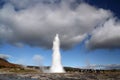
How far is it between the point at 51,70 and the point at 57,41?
39.6 feet

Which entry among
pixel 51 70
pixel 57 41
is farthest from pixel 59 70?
pixel 57 41

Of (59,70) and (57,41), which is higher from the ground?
(57,41)

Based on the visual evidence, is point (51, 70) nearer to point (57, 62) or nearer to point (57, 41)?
point (57, 62)

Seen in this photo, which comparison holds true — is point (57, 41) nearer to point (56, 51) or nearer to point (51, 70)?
point (56, 51)

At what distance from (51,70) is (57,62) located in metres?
4.89

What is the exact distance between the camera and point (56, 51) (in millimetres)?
93438

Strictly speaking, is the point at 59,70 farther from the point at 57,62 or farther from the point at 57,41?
the point at 57,41

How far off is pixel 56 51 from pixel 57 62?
4.44 m

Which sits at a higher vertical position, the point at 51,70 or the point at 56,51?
the point at 56,51

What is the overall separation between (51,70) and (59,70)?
3.45m

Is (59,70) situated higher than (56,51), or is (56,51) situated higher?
(56,51)

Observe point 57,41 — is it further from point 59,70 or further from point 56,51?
point 59,70

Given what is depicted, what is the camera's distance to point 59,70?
307ft

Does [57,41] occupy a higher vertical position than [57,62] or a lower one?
higher
